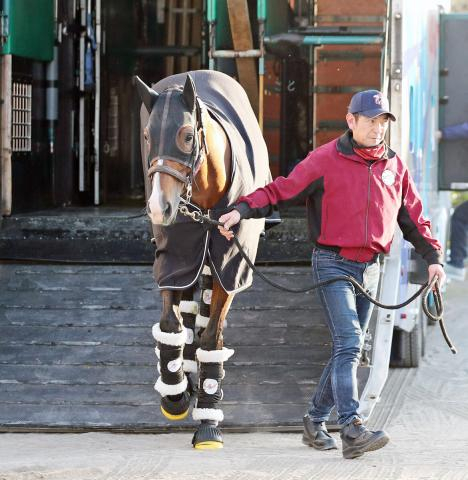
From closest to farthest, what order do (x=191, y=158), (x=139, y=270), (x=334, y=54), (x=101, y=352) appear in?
(x=191, y=158), (x=101, y=352), (x=139, y=270), (x=334, y=54)

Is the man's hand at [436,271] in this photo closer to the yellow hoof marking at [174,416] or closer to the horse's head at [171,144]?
the horse's head at [171,144]

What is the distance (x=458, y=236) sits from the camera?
37.8 ft

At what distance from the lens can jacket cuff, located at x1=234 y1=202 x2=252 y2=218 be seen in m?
5.67

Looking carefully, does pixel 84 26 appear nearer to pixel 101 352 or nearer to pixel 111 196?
pixel 111 196

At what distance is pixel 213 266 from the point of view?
19.5 ft

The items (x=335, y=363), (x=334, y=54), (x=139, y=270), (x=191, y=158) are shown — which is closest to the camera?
(x=191, y=158)

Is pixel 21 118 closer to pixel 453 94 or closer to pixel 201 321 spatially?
pixel 201 321

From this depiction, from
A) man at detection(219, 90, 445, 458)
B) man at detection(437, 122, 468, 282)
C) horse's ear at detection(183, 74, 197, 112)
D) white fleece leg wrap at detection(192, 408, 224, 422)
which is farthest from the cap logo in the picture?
Result: man at detection(437, 122, 468, 282)

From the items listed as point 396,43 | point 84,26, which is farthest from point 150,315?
point 84,26

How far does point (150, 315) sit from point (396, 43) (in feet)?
7.07

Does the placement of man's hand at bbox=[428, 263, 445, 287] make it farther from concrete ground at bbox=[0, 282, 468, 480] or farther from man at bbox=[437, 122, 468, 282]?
man at bbox=[437, 122, 468, 282]

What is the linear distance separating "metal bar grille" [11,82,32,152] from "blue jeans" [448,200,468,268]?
13.6 feet

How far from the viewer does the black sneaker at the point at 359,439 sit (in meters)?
5.69

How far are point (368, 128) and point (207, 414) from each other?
5.17 ft
